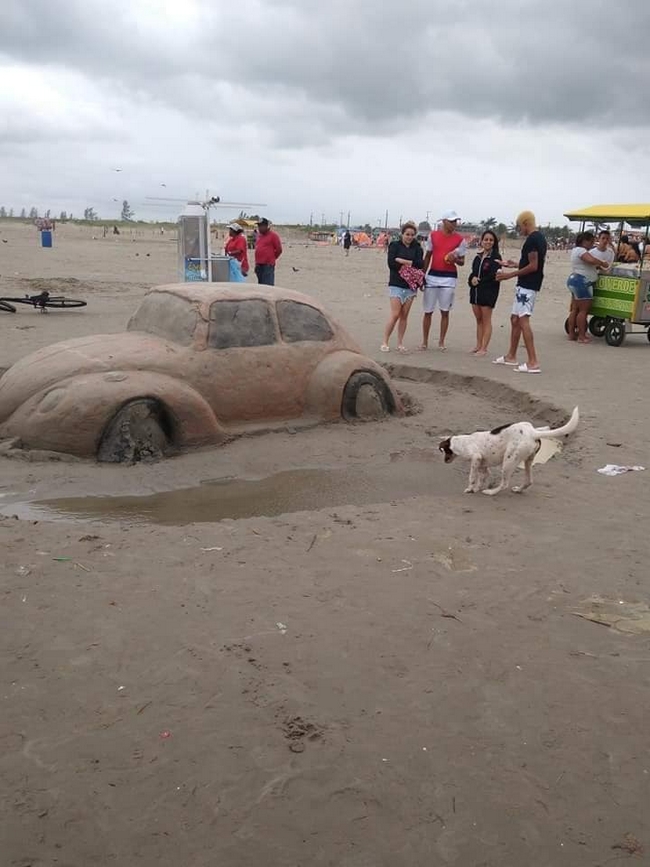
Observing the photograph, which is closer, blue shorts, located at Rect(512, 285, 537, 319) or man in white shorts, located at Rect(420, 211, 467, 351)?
blue shorts, located at Rect(512, 285, 537, 319)

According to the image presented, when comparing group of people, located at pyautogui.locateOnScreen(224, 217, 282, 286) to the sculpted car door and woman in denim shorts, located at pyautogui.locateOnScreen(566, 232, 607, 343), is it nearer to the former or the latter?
woman in denim shorts, located at pyautogui.locateOnScreen(566, 232, 607, 343)

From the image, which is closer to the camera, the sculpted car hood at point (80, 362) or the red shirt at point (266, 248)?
the sculpted car hood at point (80, 362)

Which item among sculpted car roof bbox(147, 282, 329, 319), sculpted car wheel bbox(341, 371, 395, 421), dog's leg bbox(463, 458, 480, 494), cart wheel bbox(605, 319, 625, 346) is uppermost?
sculpted car roof bbox(147, 282, 329, 319)

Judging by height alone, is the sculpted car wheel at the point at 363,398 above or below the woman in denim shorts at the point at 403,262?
below

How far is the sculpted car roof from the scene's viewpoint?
272 inches

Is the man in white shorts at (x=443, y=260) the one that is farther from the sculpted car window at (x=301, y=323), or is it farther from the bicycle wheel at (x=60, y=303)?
the bicycle wheel at (x=60, y=303)

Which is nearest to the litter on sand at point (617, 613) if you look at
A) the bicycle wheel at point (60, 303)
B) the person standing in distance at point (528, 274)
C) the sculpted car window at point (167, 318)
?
the sculpted car window at point (167, 318)

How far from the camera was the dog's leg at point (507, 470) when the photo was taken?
5.40 m

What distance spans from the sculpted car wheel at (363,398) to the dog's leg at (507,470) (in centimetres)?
213

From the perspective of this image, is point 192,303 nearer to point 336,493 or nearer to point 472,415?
point 336,493

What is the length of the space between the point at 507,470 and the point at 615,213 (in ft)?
28.6

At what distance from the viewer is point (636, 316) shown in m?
12.1

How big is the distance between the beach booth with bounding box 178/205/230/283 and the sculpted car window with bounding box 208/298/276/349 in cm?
649

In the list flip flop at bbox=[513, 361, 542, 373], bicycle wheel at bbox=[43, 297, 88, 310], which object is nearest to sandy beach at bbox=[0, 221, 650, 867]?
flip flop at bbox=[513, 361, 542, 373]
